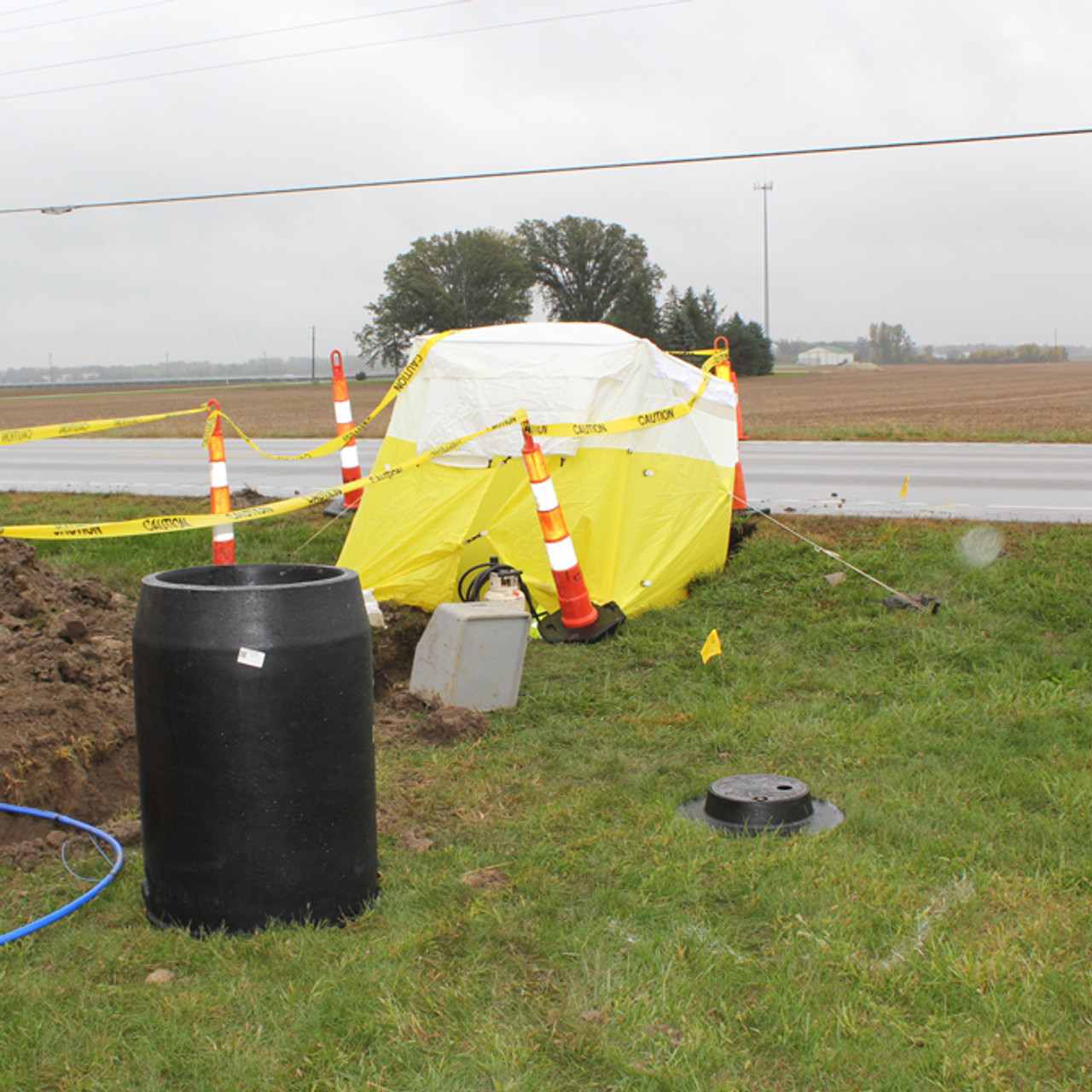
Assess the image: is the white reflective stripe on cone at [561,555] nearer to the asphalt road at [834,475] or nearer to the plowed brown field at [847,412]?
the asphalt road at [834,475]

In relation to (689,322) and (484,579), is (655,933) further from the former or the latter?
(689,322)

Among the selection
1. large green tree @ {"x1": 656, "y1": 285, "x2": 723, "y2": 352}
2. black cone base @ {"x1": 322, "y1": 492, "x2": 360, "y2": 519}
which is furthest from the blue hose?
large green tree @ {"x1": 656, "y1": 285, "x2": 723, "y2": 352}

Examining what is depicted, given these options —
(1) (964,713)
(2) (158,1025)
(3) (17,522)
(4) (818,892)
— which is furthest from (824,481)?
(2) (158,1025)

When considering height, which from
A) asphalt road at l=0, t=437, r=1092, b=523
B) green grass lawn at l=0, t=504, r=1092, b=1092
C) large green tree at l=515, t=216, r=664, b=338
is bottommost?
green grass lawn at l=0, t=504, r=1092, b=1092

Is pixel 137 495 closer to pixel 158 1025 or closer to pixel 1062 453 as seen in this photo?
pixel 158 1025

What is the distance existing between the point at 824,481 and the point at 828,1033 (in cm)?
1034

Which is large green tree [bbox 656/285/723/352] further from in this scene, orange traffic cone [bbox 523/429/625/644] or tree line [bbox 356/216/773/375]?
orange traffic cone [bbox 523/429/625/644]

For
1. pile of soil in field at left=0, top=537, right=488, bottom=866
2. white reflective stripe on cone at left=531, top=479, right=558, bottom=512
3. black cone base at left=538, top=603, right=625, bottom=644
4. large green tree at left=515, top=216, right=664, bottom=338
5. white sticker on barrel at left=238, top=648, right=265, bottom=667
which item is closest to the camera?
white sticker on barrel at left=238, top=648, right=265, bottom=667

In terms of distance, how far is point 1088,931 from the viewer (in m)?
3.29

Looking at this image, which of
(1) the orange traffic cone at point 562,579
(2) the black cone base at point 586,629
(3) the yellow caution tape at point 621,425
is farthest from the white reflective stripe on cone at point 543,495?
(2) the black cone base at point 586,629

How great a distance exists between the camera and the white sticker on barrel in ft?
10.8

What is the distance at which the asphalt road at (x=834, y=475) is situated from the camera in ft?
33.6

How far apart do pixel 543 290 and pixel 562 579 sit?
8045 centimetres

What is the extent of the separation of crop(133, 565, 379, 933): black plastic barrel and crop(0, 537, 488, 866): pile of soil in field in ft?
3.28
